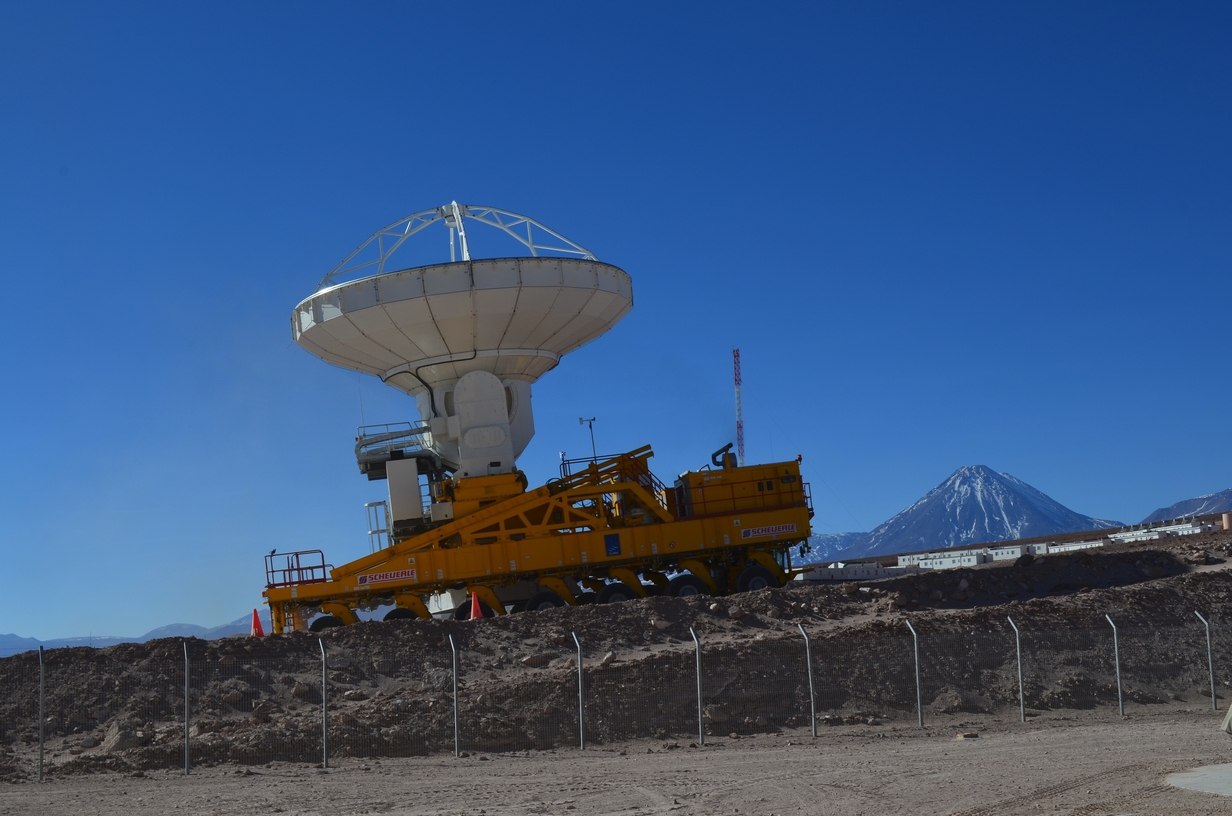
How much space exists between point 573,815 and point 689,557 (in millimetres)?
16619

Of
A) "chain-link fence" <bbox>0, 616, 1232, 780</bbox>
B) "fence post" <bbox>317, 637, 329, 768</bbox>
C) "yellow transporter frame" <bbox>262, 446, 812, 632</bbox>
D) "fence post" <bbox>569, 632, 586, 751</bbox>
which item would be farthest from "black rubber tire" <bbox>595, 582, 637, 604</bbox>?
"fence post" <bbox>317, 637, 329, 768</bbox>

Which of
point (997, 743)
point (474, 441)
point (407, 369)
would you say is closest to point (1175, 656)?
point (997, 743)

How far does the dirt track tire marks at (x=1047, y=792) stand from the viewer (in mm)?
11711

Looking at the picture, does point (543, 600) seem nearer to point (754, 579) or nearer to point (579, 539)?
point (579, 539)

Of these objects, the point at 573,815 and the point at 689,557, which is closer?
the point at 573,815

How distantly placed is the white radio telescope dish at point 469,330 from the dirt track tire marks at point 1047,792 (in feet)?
59.1

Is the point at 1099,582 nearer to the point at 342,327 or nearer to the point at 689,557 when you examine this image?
the point at 689,557

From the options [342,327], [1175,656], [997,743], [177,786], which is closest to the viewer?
[177,786]

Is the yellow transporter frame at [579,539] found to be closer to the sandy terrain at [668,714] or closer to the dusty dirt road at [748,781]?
the sandy terrain at [668,714]

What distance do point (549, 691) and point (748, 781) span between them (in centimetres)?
518

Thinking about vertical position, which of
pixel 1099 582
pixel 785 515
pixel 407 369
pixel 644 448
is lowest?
pixel 1099 582

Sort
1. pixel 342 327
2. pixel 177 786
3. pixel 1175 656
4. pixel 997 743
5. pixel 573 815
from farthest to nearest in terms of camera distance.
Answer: pixel 342 327
pixel 1175 656
pixel 997 743
pixel 177 786
pixel 573 815

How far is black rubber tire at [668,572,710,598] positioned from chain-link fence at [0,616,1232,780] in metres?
6.33

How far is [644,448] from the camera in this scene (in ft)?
97.1
